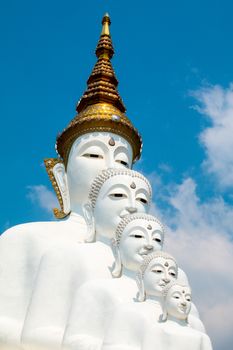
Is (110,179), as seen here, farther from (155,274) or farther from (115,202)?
(155,274)

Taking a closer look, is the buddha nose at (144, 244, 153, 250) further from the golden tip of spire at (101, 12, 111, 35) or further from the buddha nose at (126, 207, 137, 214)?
the golden tip of spire at (101, 12, 111, 35)

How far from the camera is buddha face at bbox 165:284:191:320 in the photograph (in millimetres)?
9531

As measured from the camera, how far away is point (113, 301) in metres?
9.97

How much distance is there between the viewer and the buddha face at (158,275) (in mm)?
10055

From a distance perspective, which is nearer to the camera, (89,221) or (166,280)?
(166,280)

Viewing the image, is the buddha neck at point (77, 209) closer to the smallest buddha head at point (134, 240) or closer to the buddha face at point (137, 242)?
the smallest buddha head at point (134, 240)

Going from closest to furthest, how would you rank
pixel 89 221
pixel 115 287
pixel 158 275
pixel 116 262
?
1. pixel 158 275
2. pixel 115 287
3. pixel 116 262
4. pixel 89 221

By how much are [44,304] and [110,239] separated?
1.93m

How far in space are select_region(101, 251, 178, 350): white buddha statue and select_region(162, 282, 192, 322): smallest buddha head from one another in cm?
22

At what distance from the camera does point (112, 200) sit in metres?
12.0

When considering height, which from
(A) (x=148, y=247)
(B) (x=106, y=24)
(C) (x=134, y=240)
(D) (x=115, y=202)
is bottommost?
(A) (x=148, y=247)

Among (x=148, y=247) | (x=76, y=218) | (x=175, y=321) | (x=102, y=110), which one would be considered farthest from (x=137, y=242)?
(x=102, y=110)

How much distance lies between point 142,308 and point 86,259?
6.27 ft

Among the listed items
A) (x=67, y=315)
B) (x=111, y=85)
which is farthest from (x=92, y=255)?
(x=111, y=85)
